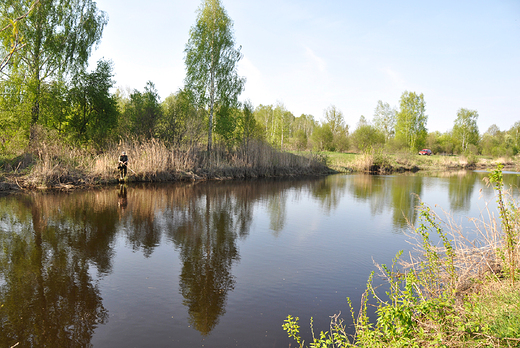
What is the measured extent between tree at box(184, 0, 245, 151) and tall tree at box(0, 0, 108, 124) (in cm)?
672

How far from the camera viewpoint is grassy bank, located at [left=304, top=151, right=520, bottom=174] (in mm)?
35000

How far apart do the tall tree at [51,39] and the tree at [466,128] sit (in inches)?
2428

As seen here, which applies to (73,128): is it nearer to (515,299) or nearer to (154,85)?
(154,85)

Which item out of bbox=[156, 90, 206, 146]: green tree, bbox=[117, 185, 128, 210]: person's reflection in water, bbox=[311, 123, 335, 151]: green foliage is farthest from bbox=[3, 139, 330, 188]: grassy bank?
bbox=[311, 123, 335, 151]: green foliage

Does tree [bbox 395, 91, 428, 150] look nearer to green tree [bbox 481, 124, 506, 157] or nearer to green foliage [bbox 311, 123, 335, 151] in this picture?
green tree [bbox 481, 124, 506, 157]

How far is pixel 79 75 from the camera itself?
73.6ft

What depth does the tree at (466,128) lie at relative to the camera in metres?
61.4

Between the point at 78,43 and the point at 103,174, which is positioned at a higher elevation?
the point at 78,43

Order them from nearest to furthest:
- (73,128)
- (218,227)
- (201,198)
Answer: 1. (218,227)
2. (201,198)
3. (73,128)

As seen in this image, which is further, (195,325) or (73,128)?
(73,128)

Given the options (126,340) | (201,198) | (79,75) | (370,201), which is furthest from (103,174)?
(126,340)

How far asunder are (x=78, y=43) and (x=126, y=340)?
24298 mm

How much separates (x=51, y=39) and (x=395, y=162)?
34610mm

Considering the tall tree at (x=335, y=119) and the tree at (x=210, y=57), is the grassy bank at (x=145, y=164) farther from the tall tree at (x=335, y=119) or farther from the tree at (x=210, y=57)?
the tall tree at (x=335, y=119)
